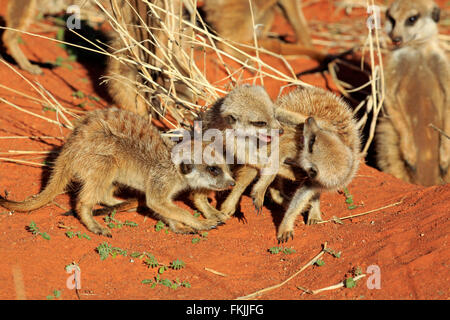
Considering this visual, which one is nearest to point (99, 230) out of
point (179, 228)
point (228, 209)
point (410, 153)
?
point (179, 228)

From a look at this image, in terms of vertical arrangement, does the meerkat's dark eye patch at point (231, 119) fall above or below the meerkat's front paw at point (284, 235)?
above

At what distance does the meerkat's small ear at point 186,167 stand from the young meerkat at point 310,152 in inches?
17.5

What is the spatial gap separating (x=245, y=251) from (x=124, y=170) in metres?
1.05

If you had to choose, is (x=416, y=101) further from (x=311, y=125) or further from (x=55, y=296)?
(x=55, y=296)

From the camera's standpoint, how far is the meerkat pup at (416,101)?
5793 millimetres

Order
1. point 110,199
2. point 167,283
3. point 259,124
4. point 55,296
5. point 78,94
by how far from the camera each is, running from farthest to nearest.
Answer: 1. point 78,94
2. point 110,199
3. point 259,124
4. point 167,283
5. point 55,296

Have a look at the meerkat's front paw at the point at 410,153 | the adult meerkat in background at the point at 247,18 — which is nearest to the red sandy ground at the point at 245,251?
the meerkat's front paw at the point at 410,153

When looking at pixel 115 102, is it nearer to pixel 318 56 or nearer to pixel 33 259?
pixel 33 259

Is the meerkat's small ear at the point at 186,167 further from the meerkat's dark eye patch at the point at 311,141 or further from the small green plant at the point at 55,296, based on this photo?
the small green plant at the point at 55,296

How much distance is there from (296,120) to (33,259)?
2.05 metres

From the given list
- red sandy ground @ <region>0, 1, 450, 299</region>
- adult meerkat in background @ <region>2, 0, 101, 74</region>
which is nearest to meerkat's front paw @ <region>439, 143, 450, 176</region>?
red sandy ground @ <region>0, 1, 450, 299</region>

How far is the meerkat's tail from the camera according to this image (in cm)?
403

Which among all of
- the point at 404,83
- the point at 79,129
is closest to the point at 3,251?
the point at 79,129

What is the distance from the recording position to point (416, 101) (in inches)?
229
